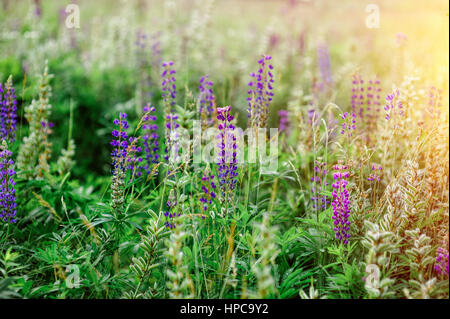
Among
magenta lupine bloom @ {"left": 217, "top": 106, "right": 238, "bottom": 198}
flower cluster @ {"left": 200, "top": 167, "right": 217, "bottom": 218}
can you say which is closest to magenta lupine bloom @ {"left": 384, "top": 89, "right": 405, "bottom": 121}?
magenta lupine bloom @ {"left": 217, "top": 106, "right": 238, "bottom": 198}

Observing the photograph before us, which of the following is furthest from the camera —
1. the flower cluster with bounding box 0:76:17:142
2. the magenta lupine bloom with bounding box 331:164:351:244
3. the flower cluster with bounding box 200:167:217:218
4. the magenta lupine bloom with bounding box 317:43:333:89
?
the magenta lupine bloom with bounding box 317:43:333:89

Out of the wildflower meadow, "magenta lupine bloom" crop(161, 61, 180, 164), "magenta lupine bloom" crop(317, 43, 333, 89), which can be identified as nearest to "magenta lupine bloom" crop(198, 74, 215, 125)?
the wildflower meadow

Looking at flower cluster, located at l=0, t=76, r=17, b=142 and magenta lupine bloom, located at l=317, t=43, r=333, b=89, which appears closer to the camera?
flower cluster, located at l=0, t=76, r=17, b=142

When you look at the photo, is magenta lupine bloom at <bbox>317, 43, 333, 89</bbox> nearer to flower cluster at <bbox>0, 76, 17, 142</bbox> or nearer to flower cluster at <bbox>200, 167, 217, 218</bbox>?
flower cluster at <bbox>200, 167, 217, 218</bbox>

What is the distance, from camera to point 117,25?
245 inches

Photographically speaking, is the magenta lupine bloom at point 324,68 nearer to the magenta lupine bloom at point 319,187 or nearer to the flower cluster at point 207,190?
the magenta lupine bloom at point 319,187

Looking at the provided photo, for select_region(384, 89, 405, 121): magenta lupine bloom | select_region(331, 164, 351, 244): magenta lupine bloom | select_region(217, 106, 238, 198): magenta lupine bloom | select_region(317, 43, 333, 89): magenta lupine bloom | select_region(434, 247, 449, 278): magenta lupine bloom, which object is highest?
select_region(317, 43, 333, 89): magenta lupine bloom

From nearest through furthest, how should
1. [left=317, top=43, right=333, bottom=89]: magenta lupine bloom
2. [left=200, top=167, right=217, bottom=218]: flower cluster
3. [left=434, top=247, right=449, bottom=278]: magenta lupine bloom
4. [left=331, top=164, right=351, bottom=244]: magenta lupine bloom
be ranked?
[left=434, top=247, right=449, bottom=278]: magenta lupine bloom, [left=331, top=164, right=351, bottom=244]: magenta lupine bloom, [left=200, top=167, right=217, bottom=218]: flower cluster, [left=317, top=43, right=333, bottom=89]: magenta lupine bloom

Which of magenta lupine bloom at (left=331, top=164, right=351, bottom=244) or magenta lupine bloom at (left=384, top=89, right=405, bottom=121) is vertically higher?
magenta lupine bloom at (left=384, top=89, right=405, bottom=121)

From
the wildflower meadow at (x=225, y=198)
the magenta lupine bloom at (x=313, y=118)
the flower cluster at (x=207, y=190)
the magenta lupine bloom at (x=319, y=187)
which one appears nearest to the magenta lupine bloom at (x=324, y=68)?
the wildflower meadow at (x=225, y=198)

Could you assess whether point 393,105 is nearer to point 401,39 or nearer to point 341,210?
point 341,210

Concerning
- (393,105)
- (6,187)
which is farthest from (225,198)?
(6,187)
